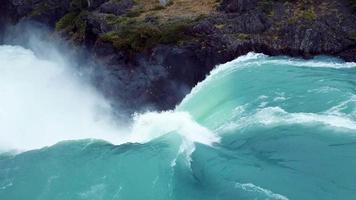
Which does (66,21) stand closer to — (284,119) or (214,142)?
(214,142)

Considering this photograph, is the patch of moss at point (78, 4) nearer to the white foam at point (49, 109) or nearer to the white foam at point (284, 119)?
the white foam at point (49, 109)

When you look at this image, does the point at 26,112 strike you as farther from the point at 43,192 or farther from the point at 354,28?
the point at 354,28

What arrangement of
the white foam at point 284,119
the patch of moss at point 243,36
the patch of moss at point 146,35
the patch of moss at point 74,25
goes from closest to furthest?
1. the white foam at point 284,119
2. the patch of moss at point 146,35
3. the patch of moss at point 243,36
4. the patch of moss at point 74,25

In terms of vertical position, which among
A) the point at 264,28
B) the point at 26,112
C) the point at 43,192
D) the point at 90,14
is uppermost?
the point at 90,14

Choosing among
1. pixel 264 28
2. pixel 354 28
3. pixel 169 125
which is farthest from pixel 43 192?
pixel 354 28

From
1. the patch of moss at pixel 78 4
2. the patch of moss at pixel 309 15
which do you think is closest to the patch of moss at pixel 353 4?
the patch of moss at pixel 309 15

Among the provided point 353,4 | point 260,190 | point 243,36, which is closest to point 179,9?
point 243,36

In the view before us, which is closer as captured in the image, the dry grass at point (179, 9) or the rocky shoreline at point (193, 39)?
the rocky shoreline at point (193, 39)
